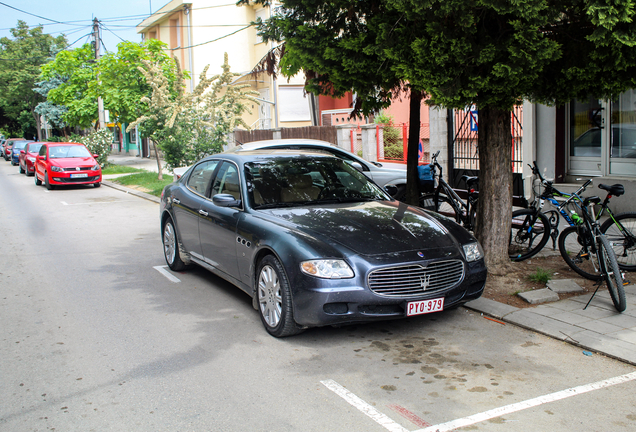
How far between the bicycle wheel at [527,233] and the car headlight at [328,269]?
3.55 metres

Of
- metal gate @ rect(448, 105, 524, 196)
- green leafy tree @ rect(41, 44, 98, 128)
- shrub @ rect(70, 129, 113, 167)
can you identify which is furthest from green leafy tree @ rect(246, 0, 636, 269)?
green leafy tree @ rect(41, 44, 98, 128)

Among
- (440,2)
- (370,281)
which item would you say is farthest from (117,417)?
(440,2)

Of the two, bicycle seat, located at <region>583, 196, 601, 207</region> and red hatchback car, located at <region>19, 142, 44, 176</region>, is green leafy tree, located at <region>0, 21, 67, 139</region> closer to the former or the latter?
red hatchback car, located at <region>19, 142, 44, 176</region>

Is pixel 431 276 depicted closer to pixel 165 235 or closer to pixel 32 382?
pixel 32 382

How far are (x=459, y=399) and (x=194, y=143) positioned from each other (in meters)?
12.8

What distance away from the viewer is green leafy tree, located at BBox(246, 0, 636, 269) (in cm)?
544

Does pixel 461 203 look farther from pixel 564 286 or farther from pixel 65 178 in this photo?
pixel 65 178

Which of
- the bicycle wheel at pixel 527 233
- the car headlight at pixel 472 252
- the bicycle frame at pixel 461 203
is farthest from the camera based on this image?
the bicycle frame at pixel 461 203

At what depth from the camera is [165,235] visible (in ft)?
26.5

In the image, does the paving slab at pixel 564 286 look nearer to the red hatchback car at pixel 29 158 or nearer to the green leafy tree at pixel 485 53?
the green leafy tree at pixel 485 53

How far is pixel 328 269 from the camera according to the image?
4.82 meters

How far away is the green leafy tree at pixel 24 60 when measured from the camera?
160 ft

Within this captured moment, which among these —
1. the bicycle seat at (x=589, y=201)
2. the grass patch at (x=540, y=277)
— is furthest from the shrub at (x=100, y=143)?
the bicycle seat at (x=589, y=201)

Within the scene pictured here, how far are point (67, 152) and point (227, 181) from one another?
680 inches
